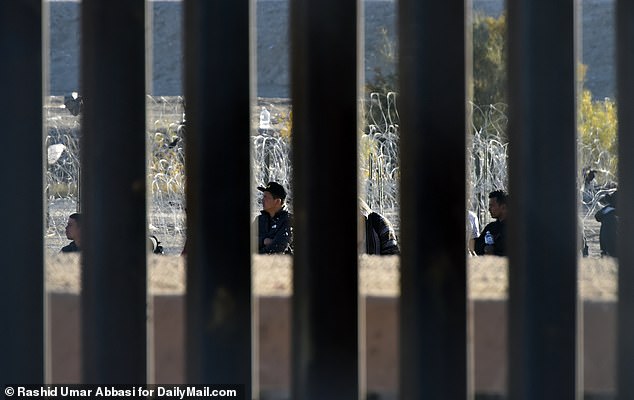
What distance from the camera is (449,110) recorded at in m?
1.25

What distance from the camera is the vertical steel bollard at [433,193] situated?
1.24 metres

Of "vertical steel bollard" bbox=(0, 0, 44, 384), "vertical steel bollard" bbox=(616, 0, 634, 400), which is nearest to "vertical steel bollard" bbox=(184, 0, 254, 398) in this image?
"vertical steel bollard" bbox=(0, 0, 44, 384)

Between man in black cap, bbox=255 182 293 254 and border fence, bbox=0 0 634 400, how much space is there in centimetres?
361

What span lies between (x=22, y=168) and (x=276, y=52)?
30.4m

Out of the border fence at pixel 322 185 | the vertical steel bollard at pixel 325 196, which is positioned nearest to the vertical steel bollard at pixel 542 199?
the border fence at pixel 322 185

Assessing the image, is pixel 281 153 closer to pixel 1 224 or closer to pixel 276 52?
pixel 1 224

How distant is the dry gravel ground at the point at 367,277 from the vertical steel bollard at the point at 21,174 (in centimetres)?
37

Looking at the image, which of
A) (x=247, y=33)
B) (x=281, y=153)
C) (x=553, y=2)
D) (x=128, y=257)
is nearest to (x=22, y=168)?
(x=128, y=257)

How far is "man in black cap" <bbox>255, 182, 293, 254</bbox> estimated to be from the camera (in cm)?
494

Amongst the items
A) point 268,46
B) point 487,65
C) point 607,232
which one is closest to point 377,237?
point 607,232

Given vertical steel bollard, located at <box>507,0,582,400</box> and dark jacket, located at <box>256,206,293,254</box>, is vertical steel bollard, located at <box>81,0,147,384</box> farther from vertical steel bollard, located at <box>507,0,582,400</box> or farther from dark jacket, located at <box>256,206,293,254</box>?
dark jacket, located at <box>256,206,293,254</box>

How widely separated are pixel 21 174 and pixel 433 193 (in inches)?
21.0

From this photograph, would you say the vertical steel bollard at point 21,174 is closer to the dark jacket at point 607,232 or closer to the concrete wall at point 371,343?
the concrete wall at point 371,343

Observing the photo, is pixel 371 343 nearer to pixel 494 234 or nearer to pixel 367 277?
pixel 367 277
